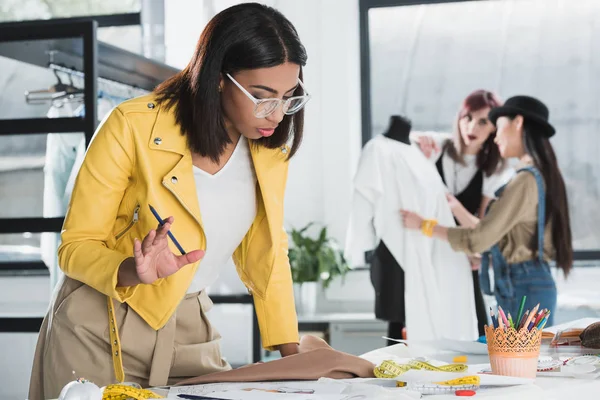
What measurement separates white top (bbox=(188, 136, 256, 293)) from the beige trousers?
0.14 metres

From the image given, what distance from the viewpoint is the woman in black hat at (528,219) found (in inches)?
162

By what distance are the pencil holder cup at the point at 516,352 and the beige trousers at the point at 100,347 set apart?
0.66 meters

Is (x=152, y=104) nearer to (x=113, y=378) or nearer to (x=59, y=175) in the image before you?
(x=113, y=378)

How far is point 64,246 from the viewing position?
184 centimetres

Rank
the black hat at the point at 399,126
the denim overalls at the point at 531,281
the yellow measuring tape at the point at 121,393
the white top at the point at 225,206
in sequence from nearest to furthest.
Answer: the yellow measuring tape at the point at 121,393 → the white top at the point at 225,206 → the denim overalls at the point at 531,281 → the black hat at the point at 399,126

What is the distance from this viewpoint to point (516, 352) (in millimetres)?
1723

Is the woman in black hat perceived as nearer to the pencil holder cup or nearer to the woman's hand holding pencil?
the pencil holder cup

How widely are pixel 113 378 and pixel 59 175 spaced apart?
212 cm

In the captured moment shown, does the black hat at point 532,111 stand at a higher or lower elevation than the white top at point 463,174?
higher

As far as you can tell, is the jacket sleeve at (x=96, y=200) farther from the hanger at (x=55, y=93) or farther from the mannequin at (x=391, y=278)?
the mannequin at (x=391, y=278)

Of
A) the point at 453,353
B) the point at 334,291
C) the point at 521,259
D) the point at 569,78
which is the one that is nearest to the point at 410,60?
the point at 569,78

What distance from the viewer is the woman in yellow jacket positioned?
183cm

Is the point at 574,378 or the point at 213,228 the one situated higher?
the point at 213,228

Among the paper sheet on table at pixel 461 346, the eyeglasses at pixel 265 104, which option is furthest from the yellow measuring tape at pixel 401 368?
the eyeglasses at pixel 265 104
